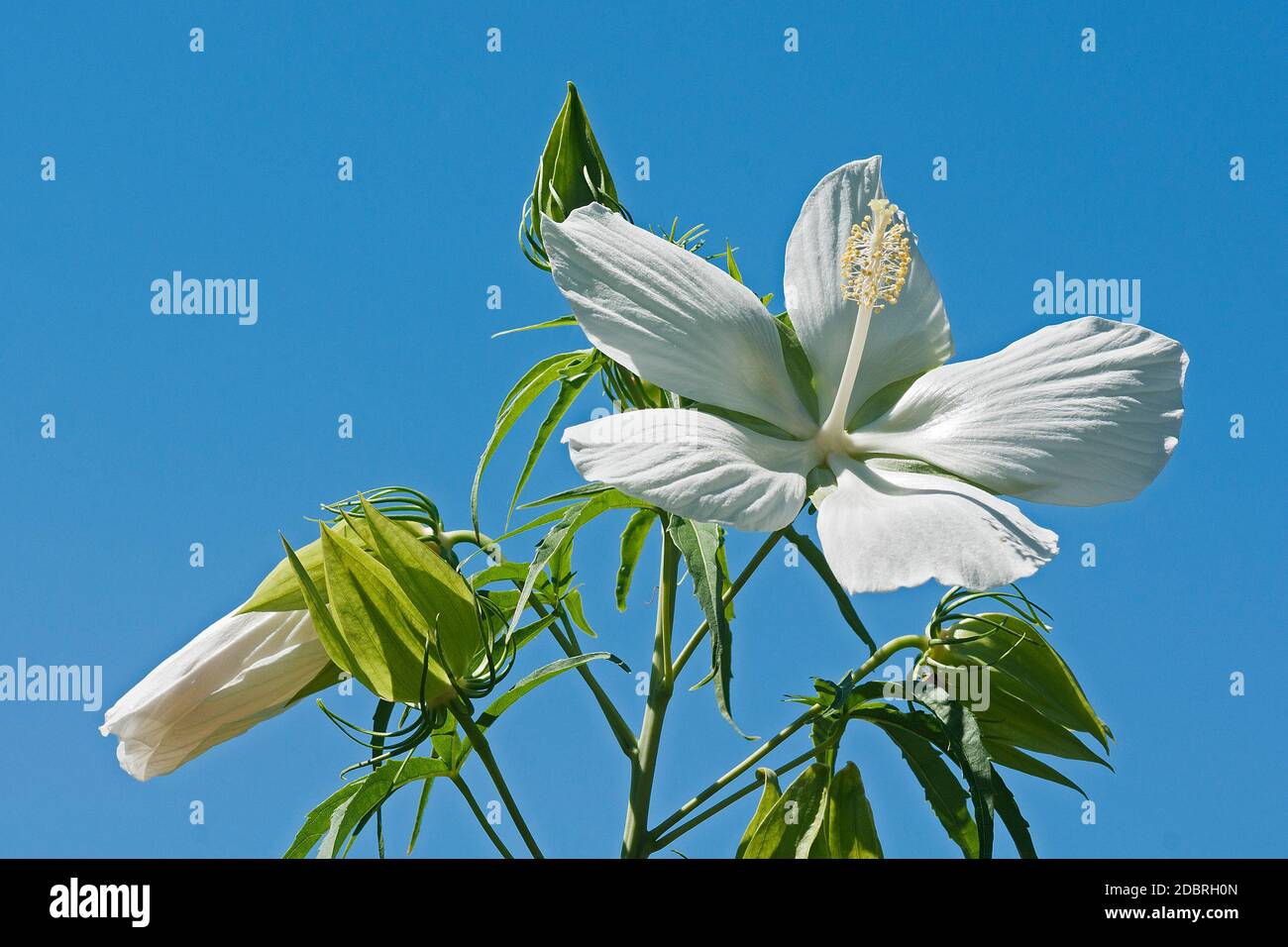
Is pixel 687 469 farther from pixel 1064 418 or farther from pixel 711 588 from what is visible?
pixel 1064 418

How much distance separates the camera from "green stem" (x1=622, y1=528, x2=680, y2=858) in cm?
118

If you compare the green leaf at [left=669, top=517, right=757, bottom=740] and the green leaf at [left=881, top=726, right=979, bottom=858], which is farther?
the green leaf at [left=881, top=726, right=979, bottom=858]

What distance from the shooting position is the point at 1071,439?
111 centimetres

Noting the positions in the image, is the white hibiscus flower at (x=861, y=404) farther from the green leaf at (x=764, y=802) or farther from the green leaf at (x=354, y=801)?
the green leaf at (x=354, y=801)

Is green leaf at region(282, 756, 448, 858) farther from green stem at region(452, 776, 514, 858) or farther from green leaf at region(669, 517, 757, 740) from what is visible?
green leaf at region(669, 517, 757, 740)

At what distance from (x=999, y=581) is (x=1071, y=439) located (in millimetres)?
239

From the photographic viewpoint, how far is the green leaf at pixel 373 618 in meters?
1.09

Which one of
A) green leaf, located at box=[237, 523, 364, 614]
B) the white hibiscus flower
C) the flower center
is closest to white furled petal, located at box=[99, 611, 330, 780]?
green leaf, located at box=[237, 523, 364, 614]

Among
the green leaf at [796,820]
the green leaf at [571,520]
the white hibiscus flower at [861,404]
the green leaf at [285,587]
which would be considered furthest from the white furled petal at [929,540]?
the green leaf at [285,587]

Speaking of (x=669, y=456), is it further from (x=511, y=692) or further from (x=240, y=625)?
(x=240, y=625)

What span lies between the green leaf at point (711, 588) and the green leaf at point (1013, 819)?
0.89ft

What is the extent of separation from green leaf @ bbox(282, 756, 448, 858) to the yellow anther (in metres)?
0.62
